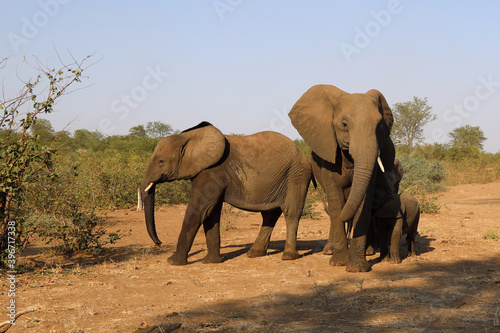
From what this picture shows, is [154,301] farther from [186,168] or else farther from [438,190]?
[438,190]

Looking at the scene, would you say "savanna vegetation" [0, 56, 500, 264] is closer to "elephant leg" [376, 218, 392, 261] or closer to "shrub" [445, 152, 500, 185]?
"shrub" [445, 152, 500, 185]

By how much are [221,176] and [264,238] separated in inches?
59.7

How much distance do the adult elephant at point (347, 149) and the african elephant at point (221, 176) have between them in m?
0.64

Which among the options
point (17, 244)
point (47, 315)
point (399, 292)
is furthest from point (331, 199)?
point (17, 244)

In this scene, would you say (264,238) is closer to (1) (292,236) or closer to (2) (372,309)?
(1) (292,236)

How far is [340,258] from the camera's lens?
7.93 metres

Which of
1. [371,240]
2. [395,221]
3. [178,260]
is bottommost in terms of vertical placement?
[178,260]

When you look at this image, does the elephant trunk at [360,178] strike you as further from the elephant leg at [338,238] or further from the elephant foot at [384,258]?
the elephant foot at [384,258]

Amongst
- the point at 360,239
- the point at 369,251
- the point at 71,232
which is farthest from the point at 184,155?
the point at 369,251

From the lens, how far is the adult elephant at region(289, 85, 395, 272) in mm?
6598

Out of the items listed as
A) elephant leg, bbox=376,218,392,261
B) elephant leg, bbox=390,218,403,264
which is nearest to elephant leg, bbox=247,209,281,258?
elephant leg, bbox=376,218,392,261

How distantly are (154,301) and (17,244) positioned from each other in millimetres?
2988

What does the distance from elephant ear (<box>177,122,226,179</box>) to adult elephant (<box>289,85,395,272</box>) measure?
131 cm

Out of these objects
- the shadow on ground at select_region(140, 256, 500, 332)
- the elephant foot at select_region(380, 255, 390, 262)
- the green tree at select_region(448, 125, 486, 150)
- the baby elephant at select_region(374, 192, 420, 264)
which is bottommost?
the shadow on ground at select_region(140, 256, 500, 332)
